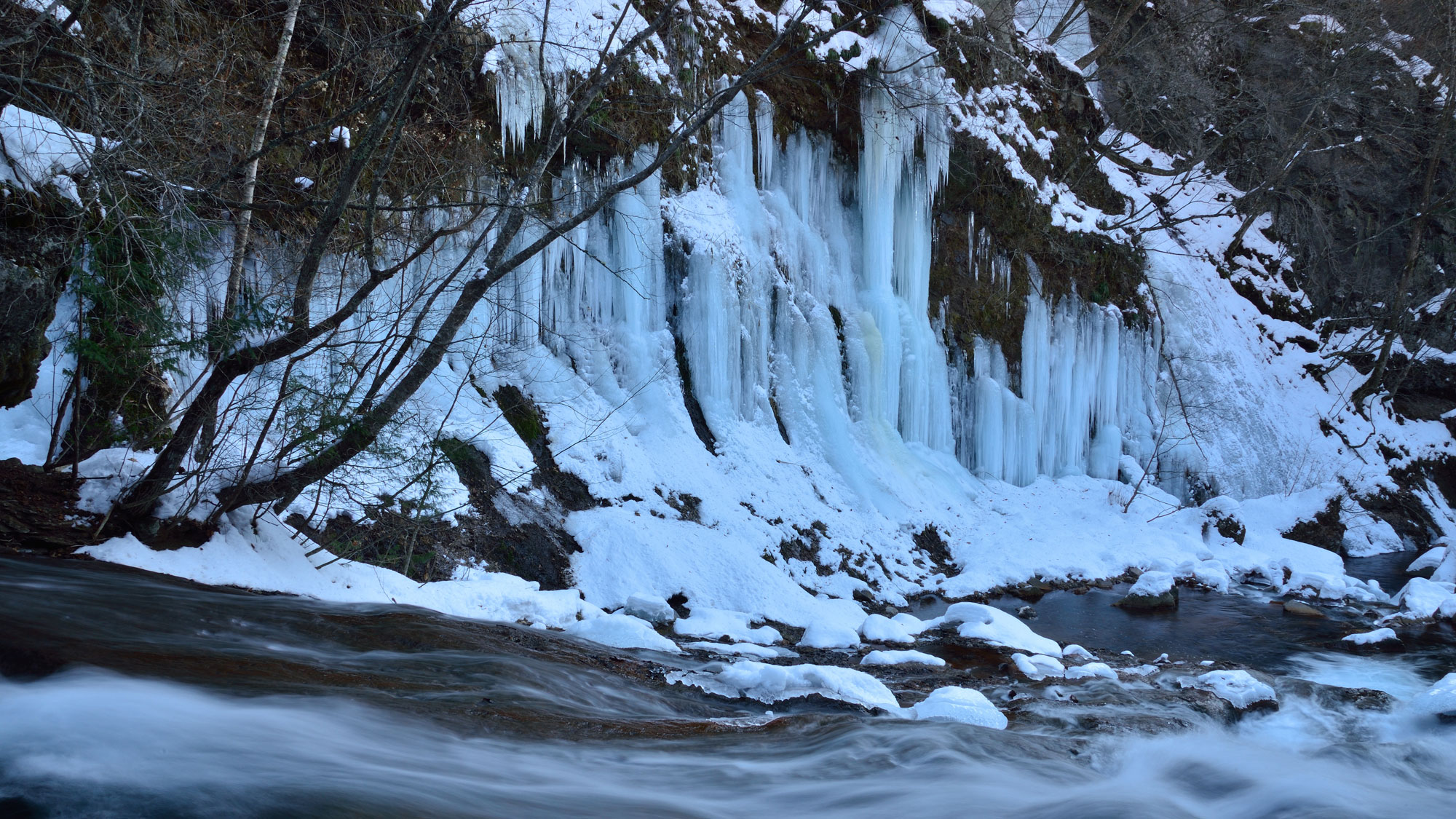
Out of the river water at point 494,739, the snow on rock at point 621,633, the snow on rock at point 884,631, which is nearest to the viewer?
the river water at point 494,739

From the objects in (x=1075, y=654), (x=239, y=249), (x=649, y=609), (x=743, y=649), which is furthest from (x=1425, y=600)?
(x=239, y=249)

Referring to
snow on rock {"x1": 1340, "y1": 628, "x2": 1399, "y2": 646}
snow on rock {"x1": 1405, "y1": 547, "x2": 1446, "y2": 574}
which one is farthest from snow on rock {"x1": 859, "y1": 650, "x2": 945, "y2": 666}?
snow on rock {"x1": 1405, "y1": 547, "x2": 1446, "y2": 574}

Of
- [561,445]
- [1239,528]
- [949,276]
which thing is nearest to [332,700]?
[561,445]

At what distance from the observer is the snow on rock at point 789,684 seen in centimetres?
464

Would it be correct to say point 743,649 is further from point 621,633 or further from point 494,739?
point 494,739

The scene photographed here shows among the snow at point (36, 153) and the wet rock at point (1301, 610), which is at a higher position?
the snow at point (36, 153)

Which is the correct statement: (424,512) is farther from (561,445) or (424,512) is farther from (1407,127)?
(1407,127)

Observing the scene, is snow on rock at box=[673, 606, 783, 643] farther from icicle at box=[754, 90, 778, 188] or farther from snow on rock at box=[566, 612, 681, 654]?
icicle at box=[754, 90, 778, 188]

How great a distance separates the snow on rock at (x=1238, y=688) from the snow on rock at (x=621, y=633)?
11.0ft

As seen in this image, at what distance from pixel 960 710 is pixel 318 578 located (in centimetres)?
375

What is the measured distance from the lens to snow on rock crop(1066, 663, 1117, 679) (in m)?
6.28

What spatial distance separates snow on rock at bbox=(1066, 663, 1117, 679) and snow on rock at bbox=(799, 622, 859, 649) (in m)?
1.69

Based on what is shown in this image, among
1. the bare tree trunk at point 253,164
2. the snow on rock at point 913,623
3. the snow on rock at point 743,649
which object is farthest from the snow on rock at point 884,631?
the bare tree trunk at point 253,164

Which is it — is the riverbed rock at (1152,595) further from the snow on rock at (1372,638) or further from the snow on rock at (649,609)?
the snow on rock at (649,609)
